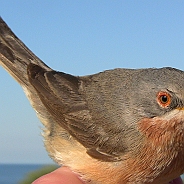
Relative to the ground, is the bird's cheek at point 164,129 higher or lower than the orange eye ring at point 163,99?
lower

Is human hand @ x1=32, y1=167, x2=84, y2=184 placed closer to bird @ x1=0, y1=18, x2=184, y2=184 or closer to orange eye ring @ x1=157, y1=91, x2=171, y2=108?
bird @ x1=0, y1=18, x2=184, y2=184

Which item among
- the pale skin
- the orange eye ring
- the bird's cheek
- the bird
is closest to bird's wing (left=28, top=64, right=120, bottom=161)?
the bird

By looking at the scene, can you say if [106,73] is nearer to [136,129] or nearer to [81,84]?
[81,84]

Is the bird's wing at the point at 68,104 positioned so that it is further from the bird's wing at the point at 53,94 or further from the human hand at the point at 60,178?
the human hand at the point at 60,178

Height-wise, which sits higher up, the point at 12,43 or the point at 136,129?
the point at 12,43

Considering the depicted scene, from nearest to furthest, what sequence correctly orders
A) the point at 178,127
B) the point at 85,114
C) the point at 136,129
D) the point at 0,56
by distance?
the point at 178,127 → the point at 136,129 → the point at 85,114 → the point at 0,56

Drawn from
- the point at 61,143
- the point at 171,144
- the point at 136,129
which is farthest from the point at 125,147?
the point at 61,143

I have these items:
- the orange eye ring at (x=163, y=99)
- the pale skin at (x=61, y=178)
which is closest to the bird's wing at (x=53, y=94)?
the pale skin at (x=61, y=178)
